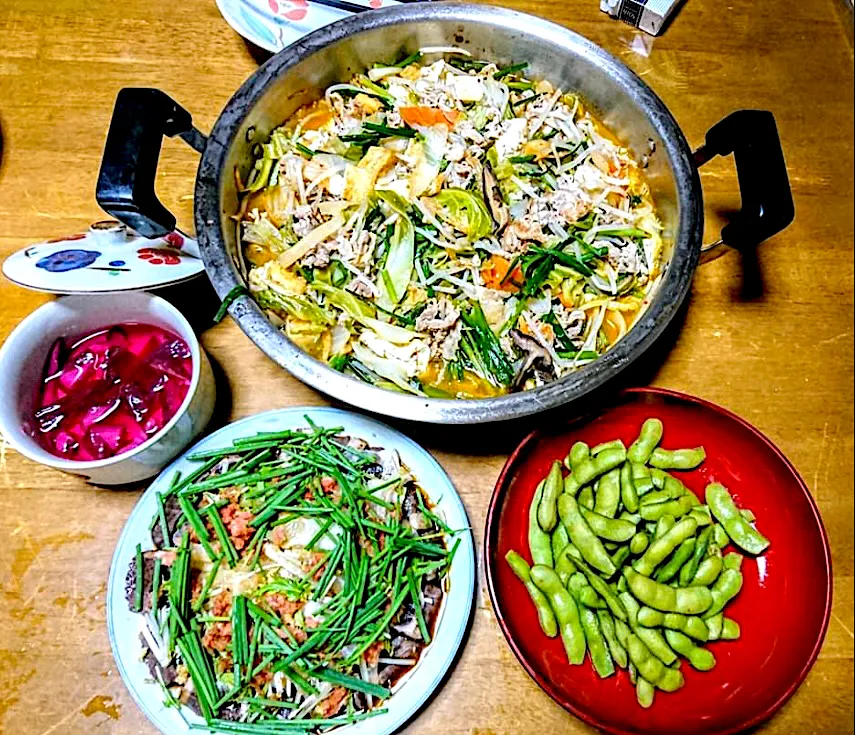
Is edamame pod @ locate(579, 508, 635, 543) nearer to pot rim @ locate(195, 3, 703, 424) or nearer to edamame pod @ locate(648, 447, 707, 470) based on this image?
edamame pod @ locate(648, 447, 707, 470)

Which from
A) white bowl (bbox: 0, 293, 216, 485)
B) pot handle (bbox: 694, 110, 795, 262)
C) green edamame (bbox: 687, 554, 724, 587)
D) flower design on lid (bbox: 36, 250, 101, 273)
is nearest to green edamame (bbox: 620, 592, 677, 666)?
green edamame (bbox: 687, 554, 724, 587)

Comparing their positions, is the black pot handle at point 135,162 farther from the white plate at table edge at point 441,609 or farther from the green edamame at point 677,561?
the green edamame at point 677,561

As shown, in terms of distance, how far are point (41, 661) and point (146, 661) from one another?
0.25 meters

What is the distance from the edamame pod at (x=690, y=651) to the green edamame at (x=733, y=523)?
21 cm

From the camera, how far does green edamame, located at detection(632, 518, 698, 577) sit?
4.66 feet

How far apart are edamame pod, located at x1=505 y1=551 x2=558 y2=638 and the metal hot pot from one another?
0.31m

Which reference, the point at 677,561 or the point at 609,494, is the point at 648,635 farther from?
the point at 609,494

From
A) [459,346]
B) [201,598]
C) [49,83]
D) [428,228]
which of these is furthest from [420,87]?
[201,598]

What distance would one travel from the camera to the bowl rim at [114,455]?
135 cm

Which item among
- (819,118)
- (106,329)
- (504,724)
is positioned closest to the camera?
(504,724)

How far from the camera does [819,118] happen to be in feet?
6.08

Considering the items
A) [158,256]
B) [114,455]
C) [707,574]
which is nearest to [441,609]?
[707,574]

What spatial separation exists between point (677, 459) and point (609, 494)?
0.17 m

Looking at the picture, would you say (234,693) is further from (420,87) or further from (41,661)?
(420,87)
